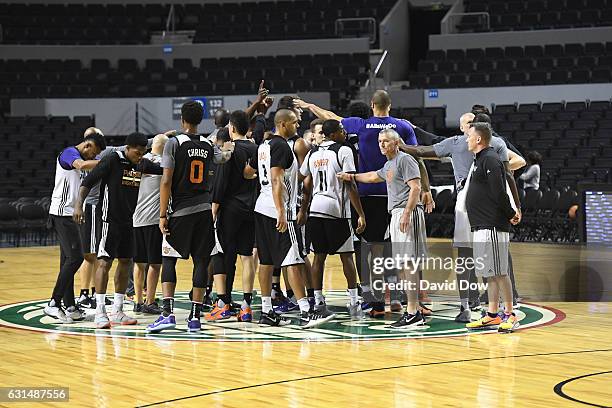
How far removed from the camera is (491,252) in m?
8.60

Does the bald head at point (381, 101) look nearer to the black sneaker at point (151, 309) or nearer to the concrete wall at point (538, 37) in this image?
the black sneaker at point (151, 309)

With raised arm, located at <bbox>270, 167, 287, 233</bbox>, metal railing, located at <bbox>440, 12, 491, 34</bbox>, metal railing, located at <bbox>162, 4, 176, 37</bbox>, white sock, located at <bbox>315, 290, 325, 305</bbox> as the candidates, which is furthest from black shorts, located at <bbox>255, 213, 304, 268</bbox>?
metal railing, located at <bbox>162, 4, 176, 37</bbox>

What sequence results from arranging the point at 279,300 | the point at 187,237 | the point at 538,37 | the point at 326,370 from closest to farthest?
the point at 326,370 < the point at 187,237 < the point at 279,300 < the point at 538,37

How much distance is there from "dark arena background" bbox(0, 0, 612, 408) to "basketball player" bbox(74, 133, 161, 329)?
3 cm

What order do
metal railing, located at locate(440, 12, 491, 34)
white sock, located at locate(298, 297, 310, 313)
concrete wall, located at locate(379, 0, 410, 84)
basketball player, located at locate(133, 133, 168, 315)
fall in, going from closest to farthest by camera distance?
white sock, located at locate(298, 297, 310, 313) → basketball player, located at locate(133, 133, 168, 315) → metal railing, located at locate(440, 12, 491, 34) → concrete wall, located at locate(379, 0, 410, 84)

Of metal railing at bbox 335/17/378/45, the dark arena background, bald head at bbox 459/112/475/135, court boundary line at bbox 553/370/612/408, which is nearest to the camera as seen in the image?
court boundary line at bbox 553/370/612/408

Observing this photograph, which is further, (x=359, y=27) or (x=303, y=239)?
(x=359, y=27)

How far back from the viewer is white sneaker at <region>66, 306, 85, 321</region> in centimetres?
952

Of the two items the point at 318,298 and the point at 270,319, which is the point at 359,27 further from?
the point at 270,319

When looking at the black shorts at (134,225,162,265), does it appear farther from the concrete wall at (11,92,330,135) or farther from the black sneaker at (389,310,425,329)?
the concrete wall at (11,92,330,135)

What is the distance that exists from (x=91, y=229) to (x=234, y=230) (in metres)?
1.38

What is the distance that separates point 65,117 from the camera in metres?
25.6

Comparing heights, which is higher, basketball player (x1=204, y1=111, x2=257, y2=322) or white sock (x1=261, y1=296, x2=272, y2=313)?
basketball player (x1=204, y1=111, x2=257, y2=322)

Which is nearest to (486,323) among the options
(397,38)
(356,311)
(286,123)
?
(356,311)
